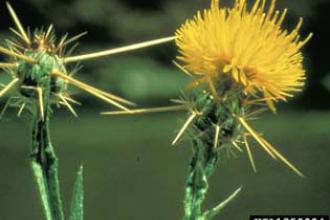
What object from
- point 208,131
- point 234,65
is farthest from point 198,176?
point 234,65

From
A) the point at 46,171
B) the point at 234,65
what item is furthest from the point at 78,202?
the point at 234,65

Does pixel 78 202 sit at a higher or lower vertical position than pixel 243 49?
lower

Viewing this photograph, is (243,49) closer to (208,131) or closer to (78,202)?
(208,131)

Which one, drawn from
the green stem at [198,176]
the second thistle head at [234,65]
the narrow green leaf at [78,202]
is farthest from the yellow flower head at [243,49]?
the narrow green leaf at [78,202]

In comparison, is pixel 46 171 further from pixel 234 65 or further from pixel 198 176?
pixel 234 65

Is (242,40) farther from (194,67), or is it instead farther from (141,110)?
(141,110)

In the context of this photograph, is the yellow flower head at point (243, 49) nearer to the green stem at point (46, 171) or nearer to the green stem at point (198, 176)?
the green stem at point (198, 176)

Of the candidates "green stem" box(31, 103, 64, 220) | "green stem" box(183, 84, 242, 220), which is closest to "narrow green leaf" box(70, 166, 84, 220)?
"green stem" box(31, 103, 64, 220)
